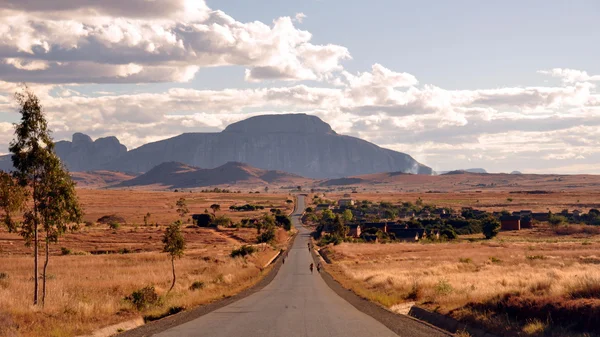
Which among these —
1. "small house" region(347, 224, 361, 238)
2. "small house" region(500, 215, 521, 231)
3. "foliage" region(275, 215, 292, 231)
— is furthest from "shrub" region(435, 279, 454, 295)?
"foliage" region(275, 215, 292, 231)

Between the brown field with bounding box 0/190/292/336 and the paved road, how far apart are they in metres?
3.06

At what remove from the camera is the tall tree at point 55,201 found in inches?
963

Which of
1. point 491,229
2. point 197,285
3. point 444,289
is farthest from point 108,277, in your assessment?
point 491,229

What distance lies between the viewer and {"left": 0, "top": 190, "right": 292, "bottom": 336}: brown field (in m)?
20.8

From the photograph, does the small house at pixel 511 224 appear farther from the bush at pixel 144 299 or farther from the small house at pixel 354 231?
the bush at pixel 144 299

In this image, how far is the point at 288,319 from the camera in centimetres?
2269

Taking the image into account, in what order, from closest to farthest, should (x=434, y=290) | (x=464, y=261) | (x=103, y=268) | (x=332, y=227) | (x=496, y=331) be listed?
1. (x=496, y=331)
2. (x=434, y=290)
3. (x=103, y=268)
4. (x=464, y=261)
5. (x=332, y=227)

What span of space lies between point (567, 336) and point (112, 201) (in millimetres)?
190843

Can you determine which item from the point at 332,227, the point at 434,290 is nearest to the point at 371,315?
the point at 434,290

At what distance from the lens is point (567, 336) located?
1594 centimetres

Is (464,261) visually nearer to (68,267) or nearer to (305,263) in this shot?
(305,263)

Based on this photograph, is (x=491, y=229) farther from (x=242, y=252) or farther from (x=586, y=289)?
(x=586, y=289)

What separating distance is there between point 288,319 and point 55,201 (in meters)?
10.5

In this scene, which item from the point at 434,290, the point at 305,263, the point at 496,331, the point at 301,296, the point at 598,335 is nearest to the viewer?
the point at 598,335
